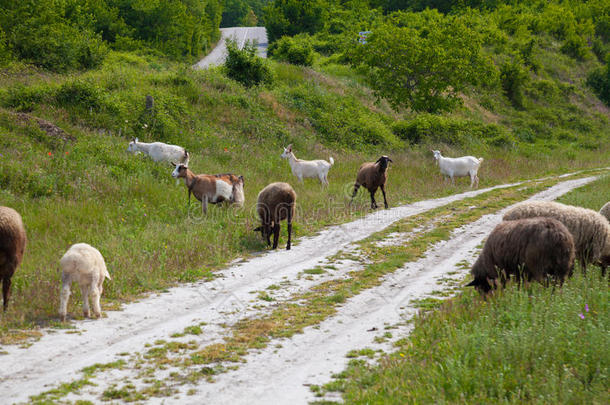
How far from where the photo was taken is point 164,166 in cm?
2147

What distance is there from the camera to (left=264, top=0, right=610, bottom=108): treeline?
3997 cm

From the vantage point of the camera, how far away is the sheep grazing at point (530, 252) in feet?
27.6

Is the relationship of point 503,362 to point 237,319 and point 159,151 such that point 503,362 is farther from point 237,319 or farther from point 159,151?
point 159,151

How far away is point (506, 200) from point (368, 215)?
6.32m

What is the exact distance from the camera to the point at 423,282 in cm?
1130

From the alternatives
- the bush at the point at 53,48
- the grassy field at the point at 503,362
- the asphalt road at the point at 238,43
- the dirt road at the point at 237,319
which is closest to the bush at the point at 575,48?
the asphalt road at the point at 238,43

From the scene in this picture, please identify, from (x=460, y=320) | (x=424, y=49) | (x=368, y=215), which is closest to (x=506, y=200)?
(x=368, y=215)

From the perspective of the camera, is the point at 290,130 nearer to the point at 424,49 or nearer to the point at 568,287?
the point at 424,49

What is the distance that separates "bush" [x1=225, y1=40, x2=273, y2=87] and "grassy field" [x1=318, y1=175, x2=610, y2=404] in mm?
30796

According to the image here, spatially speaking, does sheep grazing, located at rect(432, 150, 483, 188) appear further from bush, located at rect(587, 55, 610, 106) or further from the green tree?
bush, located at rect(587, 55, 610, 106)

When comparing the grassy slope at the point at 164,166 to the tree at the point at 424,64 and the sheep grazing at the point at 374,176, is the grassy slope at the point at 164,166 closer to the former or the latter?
the sheep grazing at the point at 374,176

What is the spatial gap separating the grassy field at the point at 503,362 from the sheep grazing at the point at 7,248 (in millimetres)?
5951

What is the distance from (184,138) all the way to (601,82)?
50175 mm

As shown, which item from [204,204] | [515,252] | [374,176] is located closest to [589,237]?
[515,252]
